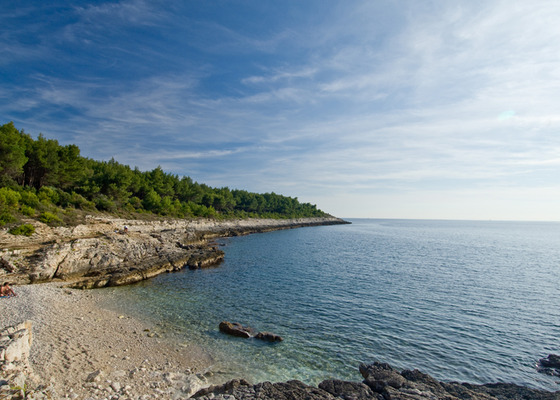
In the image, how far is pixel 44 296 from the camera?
21656mm

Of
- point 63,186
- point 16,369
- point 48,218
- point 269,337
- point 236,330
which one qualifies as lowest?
point 269,337

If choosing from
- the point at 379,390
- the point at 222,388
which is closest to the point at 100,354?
the point at 222,388

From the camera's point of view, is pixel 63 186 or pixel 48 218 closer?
pixel 48 218

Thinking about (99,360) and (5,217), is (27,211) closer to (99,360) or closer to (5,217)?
(5,217)

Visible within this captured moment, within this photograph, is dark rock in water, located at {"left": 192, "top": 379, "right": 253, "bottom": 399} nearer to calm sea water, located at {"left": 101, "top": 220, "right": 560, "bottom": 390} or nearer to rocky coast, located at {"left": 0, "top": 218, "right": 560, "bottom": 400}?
rocky coast, located at {"left": 0, "top": 218, "right": 560, "bottom": 400}

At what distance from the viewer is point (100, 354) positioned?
14.0 m

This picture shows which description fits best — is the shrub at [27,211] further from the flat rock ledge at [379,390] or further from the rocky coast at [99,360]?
the flat rock ledge at [379,390]

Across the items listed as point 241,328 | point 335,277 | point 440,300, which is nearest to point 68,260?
point 241,328

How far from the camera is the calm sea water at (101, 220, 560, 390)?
15156mm

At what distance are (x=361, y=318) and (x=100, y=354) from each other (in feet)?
58.9

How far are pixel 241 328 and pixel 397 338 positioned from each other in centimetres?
1079

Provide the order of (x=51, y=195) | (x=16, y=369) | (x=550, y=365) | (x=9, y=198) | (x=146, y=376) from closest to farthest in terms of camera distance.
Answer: (x=16, y=369) < (x=146, y=376) < (x=550, y=365) < (x=9, y=198) < (x=51, y=195)

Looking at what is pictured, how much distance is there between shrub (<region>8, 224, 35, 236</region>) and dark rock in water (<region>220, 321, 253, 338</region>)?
27.6 metres

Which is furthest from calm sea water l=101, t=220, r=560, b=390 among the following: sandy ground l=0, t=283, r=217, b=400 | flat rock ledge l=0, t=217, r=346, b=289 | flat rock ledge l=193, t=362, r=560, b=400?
flat rock ledge l=0, t=217, r=346, b=289
